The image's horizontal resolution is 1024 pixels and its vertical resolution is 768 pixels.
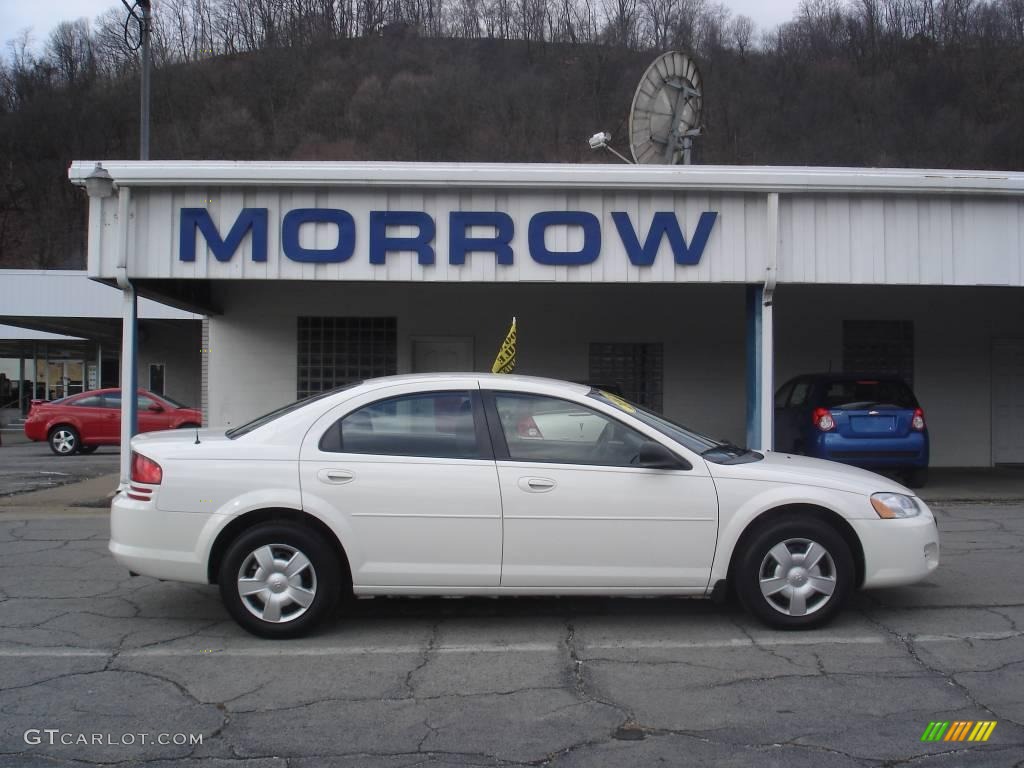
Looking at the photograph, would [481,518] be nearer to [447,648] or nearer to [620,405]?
[447,648]

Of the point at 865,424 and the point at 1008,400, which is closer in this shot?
the point at 865,424

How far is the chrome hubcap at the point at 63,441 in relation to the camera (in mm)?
18984

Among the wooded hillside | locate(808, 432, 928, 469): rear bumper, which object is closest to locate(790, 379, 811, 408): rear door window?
locate(808, 432, 928, 469): rear bumper

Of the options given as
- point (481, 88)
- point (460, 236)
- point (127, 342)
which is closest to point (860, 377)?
point (460, 236)

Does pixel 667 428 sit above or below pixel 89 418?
above

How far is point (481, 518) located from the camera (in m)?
5.15

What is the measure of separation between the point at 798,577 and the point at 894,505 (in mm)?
A: 760

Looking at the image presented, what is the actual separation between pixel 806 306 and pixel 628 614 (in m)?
10.1

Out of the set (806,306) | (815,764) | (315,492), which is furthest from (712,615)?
(806,306)

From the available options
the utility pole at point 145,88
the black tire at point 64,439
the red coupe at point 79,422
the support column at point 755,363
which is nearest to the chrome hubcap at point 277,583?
the support column at point 755,363

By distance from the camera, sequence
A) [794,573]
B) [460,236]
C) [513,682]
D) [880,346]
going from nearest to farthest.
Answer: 1. [513,682]
2. [794,573]
3. [460,236]
4. [880,346]

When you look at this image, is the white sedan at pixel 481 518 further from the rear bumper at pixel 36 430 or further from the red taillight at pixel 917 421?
the rear bumper at pixel 36 430

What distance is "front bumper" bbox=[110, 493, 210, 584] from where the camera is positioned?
5.18 meters

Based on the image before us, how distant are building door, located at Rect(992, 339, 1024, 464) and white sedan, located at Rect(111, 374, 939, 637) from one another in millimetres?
10829
